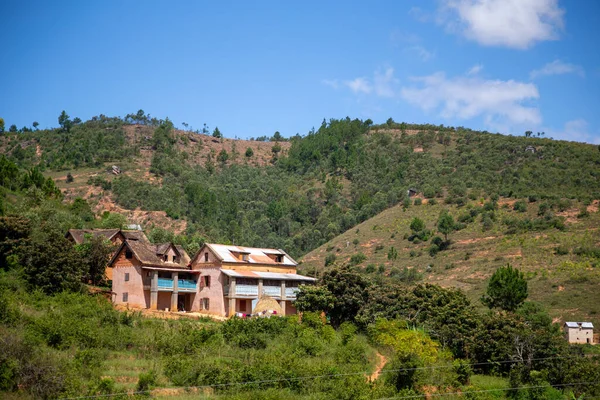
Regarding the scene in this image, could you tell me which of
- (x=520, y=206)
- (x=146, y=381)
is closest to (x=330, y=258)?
(x=520, y=206)

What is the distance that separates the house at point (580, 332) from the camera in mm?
63688

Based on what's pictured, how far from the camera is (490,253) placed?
3543 inches

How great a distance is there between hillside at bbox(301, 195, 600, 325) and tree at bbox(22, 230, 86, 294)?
137 feet

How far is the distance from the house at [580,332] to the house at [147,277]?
33.7 m

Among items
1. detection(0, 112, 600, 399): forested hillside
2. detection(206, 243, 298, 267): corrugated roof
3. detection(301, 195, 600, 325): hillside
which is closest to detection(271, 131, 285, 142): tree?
detection(0, 112, 600, 399): forested hillside

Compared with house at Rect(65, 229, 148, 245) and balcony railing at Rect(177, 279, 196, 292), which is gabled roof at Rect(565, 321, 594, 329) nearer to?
balcony railing at Rect(177, 279, 196, 292)

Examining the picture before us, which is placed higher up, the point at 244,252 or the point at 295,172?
the point at 295,172

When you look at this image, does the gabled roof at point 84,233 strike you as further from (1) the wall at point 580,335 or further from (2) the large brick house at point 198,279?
(1) the wall at point 580,335

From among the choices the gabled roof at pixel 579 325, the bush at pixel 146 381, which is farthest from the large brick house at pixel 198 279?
the gabled roof at pixel 579 325

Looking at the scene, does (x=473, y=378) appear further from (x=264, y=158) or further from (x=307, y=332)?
(x=264, y=158)

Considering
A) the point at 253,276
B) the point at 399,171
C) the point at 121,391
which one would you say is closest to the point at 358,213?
the point at 399,171

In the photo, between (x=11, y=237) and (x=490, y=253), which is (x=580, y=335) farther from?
(x=11, y=237)

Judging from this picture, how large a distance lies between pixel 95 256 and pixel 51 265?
6818 mm

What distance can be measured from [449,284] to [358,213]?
43497 mm
